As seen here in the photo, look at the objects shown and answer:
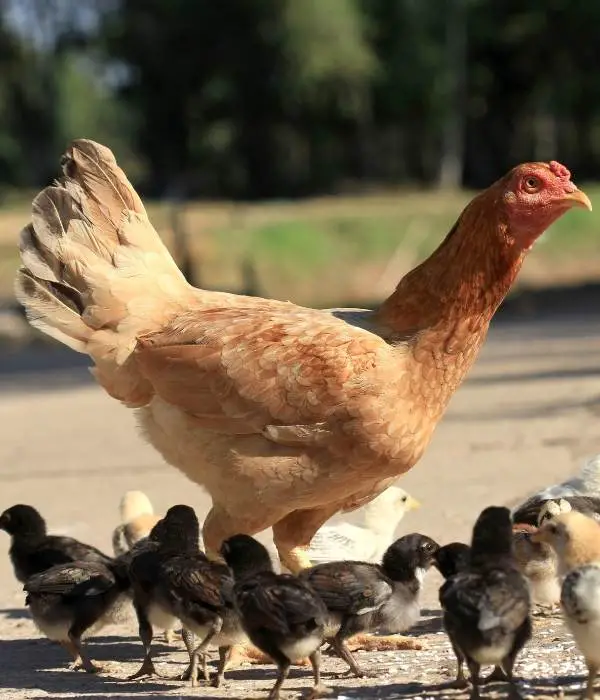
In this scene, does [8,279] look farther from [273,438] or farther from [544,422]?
A: [273,438]

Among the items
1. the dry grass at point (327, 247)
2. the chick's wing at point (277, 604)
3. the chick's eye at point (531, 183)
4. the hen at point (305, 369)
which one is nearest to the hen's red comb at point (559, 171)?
the hen at point (305, 369)

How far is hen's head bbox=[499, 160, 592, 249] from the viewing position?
590 cm

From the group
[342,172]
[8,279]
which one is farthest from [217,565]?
[342,172]

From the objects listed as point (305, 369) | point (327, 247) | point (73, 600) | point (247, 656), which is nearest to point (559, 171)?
point (305, 369)

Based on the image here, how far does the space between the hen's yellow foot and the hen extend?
45cm

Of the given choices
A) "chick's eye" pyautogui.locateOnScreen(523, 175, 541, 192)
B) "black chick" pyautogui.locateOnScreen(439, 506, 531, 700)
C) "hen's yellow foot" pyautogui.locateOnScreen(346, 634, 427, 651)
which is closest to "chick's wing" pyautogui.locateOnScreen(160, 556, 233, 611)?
"hen's yellow foot" pyautogui.locateOnScreen(346, 634, 427, 651)

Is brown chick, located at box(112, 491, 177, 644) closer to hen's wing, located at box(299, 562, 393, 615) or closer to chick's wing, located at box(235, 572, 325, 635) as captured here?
hen's wing, located at box(299, 562, 393, 615)

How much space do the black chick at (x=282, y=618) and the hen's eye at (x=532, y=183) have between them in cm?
202

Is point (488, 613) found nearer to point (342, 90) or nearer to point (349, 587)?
point (349, 587)

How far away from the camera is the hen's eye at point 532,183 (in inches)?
232

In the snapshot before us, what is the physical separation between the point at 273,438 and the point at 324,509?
0.60 metres

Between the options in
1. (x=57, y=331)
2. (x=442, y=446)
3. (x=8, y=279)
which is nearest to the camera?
(x=57, y=331)

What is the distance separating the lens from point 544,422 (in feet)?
40.8

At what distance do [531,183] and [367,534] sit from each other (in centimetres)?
253
